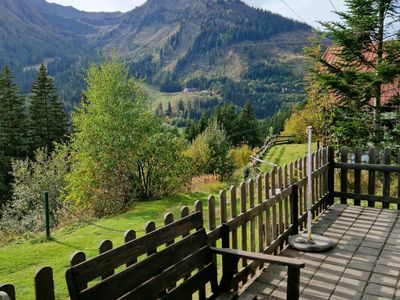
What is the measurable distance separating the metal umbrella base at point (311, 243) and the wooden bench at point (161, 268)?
1.82m

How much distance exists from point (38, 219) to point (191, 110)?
594 feet

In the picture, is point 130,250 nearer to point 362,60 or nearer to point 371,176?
point 371,176

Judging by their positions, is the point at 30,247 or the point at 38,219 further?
the point at 38,219

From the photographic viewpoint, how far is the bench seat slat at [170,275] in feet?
9.42

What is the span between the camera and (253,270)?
4852 millimetres

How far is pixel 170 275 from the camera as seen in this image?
127 inches

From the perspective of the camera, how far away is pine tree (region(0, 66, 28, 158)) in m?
39.6

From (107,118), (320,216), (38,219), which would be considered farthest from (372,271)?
(38,219)

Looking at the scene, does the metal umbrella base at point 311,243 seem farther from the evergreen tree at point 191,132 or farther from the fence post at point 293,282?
the evergreen tree at point 191,132

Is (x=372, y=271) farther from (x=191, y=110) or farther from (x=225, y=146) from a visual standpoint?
(x=191, y=110)

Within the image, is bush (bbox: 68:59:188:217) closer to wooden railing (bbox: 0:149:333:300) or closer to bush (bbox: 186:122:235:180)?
wooden railing (bbox: 0:149:333:300)

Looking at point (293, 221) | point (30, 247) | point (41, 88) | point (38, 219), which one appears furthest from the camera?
point (41, 88)

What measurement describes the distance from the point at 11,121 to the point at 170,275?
41.6m

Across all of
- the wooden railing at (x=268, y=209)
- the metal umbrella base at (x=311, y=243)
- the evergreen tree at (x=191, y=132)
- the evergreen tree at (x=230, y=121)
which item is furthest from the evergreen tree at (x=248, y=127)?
the metal umbrella base at (x=311, y=243)
